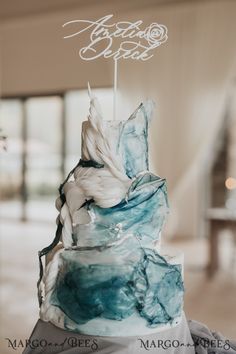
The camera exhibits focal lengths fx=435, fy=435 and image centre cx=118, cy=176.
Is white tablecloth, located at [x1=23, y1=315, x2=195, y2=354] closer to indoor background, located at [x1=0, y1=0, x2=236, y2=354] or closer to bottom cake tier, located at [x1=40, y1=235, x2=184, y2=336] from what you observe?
bottom cake tier, located at [x1=40, y1=235, x2=184, y2=336]

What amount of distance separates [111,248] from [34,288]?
2.47 metres

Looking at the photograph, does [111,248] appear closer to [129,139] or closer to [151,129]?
[129,139]

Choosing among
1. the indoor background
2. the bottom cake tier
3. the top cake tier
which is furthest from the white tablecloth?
the indoor background

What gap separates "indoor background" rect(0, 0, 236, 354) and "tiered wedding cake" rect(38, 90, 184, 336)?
1.30m

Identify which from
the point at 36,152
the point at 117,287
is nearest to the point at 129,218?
the point at 117,287

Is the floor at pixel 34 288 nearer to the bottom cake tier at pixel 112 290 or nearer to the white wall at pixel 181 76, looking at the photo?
the white wall at pixel 181 76

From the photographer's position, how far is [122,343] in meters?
1.48

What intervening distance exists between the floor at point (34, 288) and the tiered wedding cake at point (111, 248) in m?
1.16

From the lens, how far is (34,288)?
3.79 m

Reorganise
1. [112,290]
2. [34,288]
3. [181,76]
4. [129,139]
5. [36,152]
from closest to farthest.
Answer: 1. [112,290]
2. [129,139]
3. [34,288]
4. [181,76]
5. [36,152]

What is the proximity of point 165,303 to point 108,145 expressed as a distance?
61cm

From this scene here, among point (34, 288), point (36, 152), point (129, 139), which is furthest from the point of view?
point (36, 152)

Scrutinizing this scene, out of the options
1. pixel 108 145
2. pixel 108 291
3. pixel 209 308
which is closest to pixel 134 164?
pixel 108 145

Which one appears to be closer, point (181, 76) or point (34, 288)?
point (34, 288)
